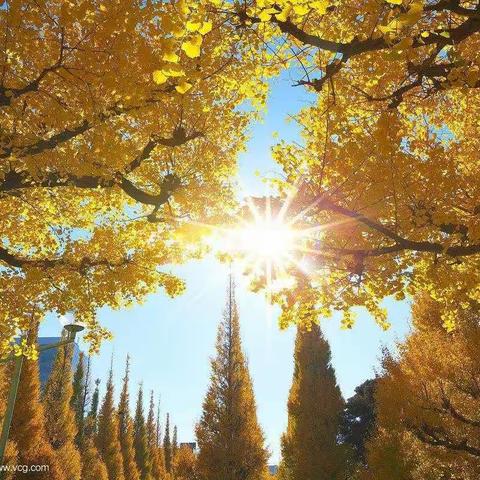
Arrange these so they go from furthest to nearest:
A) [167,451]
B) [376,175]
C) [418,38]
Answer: [167,451] < [376,175] < [418,38]

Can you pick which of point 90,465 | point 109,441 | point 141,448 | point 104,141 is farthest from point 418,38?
point 141,448

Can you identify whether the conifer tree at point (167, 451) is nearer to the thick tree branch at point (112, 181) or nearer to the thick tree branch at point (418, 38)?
the thick tree branch at point (112, 181)

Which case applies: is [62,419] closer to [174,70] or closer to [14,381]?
[14,381]

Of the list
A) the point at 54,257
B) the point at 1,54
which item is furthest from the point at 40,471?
the point at 1,54

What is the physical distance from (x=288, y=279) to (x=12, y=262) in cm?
486

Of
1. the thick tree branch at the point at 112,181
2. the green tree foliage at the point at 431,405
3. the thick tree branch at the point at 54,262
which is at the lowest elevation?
the green tree foliage at the point at 431,405

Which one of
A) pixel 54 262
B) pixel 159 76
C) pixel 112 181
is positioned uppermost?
pixel 112 181

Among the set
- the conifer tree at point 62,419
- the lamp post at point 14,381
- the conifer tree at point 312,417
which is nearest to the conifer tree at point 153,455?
the conifer tree at point 62,419

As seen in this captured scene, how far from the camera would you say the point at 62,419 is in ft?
77.3

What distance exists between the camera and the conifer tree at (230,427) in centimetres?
1845

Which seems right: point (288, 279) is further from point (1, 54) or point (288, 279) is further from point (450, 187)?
point (1, 54)

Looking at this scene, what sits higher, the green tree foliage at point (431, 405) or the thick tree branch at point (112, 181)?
the thick tree branch at point (112, 181)

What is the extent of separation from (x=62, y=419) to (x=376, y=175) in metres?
24.7

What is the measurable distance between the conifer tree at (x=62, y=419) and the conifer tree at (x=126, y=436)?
14.0 metres
